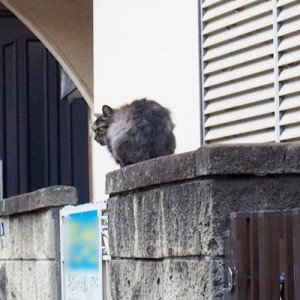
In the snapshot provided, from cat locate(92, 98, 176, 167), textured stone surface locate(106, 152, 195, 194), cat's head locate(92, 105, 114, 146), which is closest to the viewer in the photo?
textured stone surface locate(106, 152, 195, 194)

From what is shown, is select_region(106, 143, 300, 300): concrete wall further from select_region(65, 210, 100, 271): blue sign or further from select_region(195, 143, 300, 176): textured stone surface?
select_region(65, 210, 100, 271): blue sign

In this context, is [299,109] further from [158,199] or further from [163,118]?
[158,199]

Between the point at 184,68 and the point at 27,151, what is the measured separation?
6.01m

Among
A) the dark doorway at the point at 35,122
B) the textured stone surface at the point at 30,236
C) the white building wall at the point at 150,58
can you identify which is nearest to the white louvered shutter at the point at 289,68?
the white building wall at the point at 150,58

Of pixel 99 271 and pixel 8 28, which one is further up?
pixel 8 28

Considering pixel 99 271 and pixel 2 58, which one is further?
pixel 2 58

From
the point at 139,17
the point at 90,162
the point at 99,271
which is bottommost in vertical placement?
the point at 99,271

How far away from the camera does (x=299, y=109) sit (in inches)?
280

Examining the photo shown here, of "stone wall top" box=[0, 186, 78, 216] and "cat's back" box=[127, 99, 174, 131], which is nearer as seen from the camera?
"cat's back" box=[127, 99, 174, 131]

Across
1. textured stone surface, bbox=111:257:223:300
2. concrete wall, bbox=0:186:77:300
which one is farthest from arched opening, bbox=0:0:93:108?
textured stone surface, bbox=111:257:223:300

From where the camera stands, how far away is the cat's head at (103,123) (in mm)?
8320

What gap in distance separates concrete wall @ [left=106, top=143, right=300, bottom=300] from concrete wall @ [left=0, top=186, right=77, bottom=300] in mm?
2711

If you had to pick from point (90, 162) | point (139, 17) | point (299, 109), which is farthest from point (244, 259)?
point (90, 162)

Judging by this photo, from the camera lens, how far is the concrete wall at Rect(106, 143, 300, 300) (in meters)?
4.66
